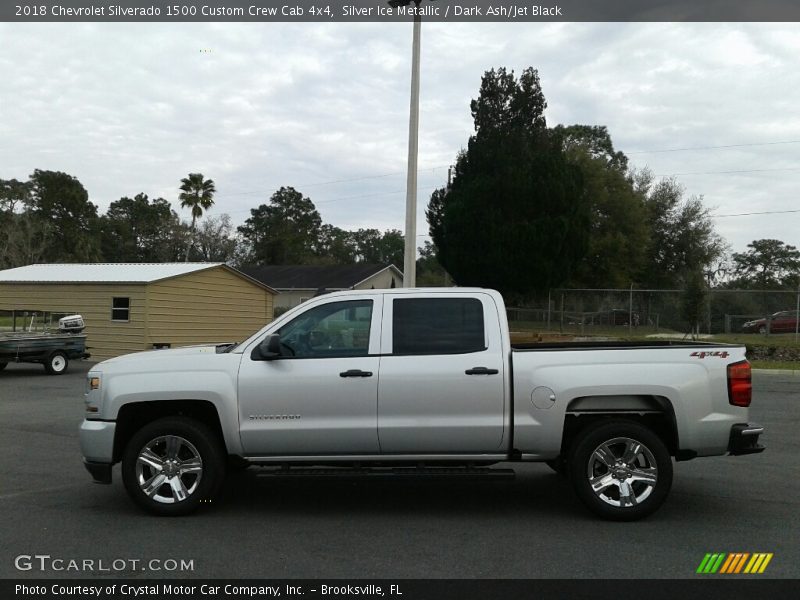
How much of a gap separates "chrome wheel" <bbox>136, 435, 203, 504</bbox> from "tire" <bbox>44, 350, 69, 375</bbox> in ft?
50.3

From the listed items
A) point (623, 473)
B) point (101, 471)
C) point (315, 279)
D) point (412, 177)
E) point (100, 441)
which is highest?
point (412, 177)

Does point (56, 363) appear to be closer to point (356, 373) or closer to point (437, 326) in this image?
point (356, 373)

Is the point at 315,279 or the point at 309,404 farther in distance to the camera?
the point at 315,279

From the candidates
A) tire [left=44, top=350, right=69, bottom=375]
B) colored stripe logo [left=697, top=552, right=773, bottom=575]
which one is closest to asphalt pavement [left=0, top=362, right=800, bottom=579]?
colored stripe logo [left=697, top=552, right=773, bottom=575]

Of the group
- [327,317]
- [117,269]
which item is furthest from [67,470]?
[117,269]

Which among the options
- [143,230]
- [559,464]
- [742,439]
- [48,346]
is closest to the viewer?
[742,439]

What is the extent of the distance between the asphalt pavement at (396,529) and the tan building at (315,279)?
45.3m

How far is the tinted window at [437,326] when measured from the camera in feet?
21.2

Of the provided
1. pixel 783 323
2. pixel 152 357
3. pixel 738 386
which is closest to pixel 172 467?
pixel 152 357

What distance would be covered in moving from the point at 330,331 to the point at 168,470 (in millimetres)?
1739

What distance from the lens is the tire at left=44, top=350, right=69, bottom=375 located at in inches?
794

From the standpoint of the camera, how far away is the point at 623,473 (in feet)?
20.5

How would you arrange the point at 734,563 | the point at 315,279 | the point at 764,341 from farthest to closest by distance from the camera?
the point at 315,279 → the point at 764,341 → the point at 734,563

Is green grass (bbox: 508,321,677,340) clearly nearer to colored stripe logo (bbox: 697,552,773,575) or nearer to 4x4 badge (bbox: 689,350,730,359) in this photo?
4x4 badge (bbox: 689,350,730,359)
